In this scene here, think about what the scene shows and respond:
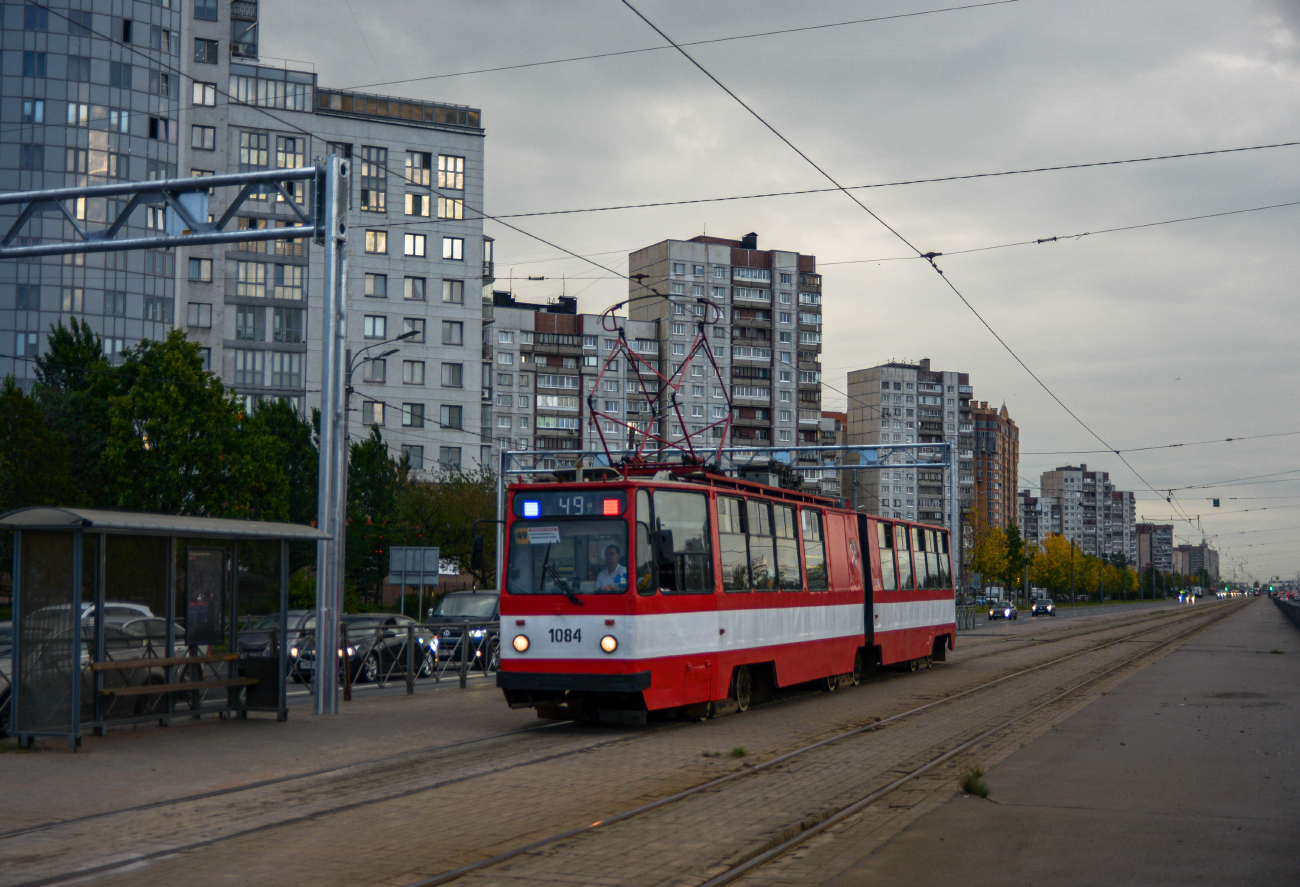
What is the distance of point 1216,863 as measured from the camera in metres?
7.89

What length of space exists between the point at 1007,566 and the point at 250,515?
7503 cm

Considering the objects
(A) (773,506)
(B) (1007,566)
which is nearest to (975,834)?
(A) (773,506)

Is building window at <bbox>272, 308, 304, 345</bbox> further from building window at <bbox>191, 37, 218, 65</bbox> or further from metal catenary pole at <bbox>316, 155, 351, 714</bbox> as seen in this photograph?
metal catenary pole at <bbox>316, 155, 351, 714</bbox>

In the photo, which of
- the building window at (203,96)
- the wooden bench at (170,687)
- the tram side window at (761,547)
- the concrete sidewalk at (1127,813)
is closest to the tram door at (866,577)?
the tram side window at (761,547)

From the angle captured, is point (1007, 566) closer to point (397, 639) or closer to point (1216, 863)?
point (397, 639)

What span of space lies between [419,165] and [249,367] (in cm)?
1616

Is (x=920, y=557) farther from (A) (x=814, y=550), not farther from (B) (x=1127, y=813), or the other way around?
(B) (x=1127, y=813)

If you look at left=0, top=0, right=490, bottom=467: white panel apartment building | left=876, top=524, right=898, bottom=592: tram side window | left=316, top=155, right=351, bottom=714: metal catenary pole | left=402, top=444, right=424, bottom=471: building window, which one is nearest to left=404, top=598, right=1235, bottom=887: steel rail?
left=876, top=524, right=898, bottom=592: tram side window

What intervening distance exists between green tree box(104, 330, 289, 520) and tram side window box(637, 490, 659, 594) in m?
35.2

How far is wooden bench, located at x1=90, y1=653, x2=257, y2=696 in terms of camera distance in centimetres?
1384

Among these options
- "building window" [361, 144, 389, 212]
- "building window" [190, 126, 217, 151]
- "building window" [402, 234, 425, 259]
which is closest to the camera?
"building window" [190, 126, 217, 151]

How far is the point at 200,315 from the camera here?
78.1m

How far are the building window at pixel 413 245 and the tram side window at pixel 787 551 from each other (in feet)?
211

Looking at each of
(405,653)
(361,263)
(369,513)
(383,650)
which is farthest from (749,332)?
(383,650)
